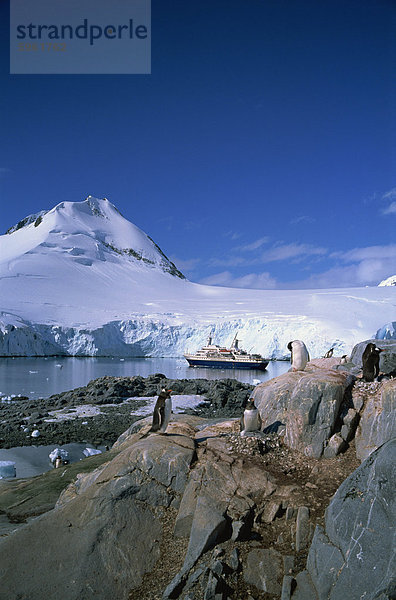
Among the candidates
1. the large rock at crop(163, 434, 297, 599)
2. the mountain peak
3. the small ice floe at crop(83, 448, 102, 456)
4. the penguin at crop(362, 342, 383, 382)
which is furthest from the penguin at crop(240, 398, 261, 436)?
the mountain peak

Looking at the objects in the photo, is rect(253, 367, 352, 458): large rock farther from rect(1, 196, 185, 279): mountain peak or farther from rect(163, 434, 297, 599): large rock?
rect(1, 196, 185, 279): mountain peak

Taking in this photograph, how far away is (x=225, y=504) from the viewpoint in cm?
572

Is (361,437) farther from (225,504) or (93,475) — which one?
(93,475)

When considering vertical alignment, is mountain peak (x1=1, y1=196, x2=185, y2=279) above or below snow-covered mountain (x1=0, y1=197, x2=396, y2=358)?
above

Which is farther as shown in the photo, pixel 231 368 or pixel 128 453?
pixel 231 368

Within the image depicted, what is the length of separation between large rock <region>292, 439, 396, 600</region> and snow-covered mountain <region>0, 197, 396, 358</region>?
147ft

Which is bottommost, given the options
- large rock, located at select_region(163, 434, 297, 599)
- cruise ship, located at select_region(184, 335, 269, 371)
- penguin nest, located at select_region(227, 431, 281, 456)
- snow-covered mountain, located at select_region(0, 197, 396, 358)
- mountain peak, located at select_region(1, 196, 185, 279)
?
cruise ship, located at select_region(184, 335, 269, 371)

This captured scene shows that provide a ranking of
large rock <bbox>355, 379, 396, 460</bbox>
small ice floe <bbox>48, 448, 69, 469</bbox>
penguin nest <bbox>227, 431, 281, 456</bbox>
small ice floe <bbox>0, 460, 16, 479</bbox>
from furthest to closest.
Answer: small ice floe <bbox>48, 448, 69, 469</bbox> < small ice floe <bbox>0, 460, 16, 479</bbox> < penguin nest <bbox>227, 431, 281, 456</bbox> < large rock <bbox>355, 379, 396, 460</bbox>

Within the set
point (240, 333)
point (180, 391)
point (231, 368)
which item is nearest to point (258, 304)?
point (240, 333)

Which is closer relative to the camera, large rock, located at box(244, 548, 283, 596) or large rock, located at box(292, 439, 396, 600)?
large rock, located at box(292, 439, 396, 600)

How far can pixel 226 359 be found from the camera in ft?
166

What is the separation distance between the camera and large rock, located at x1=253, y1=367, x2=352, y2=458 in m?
6.94

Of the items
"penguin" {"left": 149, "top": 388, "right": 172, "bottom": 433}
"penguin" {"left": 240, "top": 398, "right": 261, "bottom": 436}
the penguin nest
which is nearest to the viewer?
the penguin nest

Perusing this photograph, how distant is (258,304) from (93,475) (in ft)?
216
